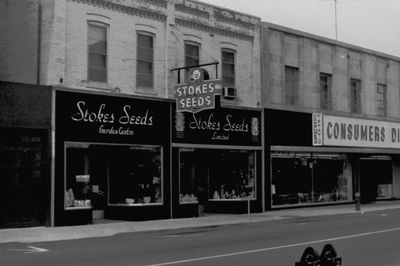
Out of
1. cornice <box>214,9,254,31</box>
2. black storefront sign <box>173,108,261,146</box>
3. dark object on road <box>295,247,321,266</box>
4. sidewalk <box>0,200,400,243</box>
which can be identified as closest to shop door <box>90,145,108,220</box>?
sidewalk <box>0,200,400,243</box>

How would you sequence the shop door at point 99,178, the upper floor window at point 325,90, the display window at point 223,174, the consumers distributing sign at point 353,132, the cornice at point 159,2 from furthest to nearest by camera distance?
the upper floor window at point 325,90 < the consumers distributing sign at point 353,132 < the display window at point 223,174 < the cornice at point 159,2 < the shop door at point 99,178

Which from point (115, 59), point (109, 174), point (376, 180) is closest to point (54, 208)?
point (109, 174)

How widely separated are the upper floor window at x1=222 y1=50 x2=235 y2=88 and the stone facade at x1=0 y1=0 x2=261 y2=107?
0.69 feet

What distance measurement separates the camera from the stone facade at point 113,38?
2003 cm

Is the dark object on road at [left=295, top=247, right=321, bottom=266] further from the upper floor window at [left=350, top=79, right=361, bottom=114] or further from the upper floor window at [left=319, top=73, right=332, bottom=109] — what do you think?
the upper floor window at [left=350, top=79, right=361, bottom=114]

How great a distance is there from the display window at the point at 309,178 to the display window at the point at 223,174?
1408 mm

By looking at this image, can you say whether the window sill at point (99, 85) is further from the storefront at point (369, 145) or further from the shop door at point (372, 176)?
the shop door at point (372, 176)

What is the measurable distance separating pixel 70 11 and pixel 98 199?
269 inches

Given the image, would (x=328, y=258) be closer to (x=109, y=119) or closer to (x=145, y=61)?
(x=109, y=119)

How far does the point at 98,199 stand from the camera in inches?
877

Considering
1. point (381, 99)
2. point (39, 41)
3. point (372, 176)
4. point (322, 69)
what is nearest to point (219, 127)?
point (39, 41)

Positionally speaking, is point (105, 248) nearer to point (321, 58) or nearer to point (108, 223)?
point (108, 223)

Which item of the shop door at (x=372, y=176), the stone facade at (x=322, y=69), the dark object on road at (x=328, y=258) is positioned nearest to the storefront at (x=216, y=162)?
→ the stone facade at (x=322, y=69)

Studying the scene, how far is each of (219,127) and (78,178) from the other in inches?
268
